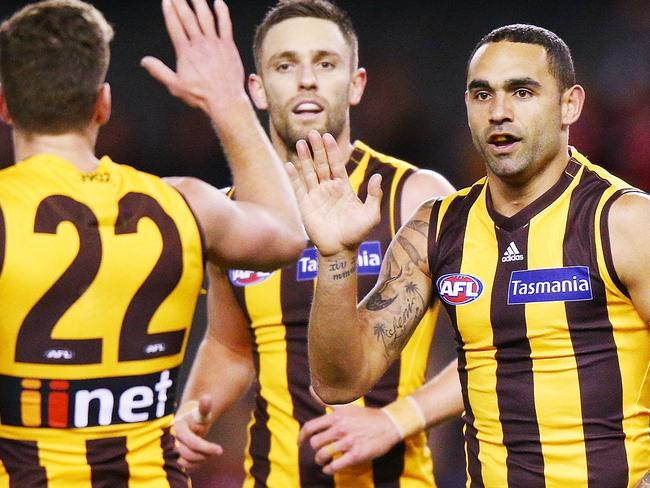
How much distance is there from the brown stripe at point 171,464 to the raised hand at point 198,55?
92 centimetres

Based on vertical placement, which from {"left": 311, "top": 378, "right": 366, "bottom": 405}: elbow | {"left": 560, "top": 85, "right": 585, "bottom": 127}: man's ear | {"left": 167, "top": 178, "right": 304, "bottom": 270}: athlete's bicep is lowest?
{"left": 311, "top": 378, "right": 366, "bottom": 405}: elbow

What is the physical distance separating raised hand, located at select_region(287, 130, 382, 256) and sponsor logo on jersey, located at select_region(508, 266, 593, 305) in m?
0.48

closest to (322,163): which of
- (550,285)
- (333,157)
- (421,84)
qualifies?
(333,157)

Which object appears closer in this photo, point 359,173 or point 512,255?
point 512,255

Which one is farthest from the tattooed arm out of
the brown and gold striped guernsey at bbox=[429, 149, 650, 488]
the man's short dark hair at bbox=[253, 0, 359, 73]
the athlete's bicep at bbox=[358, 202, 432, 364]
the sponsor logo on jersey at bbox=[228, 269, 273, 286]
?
the man's short dark hair at bbox=[253, 0, 359, 73]

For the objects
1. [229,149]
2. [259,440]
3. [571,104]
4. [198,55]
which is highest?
[198,55]

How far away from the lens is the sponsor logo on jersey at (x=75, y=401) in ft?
9.89

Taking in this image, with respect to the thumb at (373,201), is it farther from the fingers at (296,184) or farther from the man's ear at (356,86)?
the man's ear at (356,86)

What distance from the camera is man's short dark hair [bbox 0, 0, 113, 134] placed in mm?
3064

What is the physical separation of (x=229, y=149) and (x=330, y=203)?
0.36m

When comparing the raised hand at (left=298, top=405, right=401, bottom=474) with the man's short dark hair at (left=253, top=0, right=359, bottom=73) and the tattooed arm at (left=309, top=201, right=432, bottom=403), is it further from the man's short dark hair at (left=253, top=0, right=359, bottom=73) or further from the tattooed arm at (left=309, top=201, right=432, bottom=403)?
the man's short dark hair at (left=253, top=0, right=359, bottom=73)

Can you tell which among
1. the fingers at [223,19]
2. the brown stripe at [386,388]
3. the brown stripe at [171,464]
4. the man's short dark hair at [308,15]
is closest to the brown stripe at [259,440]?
the brown stripe at [386,388]

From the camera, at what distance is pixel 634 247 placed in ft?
10.8

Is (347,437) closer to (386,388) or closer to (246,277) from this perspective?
(386,388)
